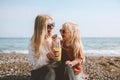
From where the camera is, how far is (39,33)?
22.3 ft

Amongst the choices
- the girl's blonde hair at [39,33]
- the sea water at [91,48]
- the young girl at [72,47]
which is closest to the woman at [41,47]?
the girl's blonde hair at [39,33]

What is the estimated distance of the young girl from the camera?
22.6ft

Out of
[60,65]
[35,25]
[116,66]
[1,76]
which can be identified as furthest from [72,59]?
[116,66]

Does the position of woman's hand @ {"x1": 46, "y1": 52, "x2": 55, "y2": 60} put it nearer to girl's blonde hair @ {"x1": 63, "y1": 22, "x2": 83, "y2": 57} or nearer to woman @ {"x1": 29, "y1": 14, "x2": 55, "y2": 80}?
woman @ {"x1": 29, "y1": 14, "x2": 55, "y2": 80}

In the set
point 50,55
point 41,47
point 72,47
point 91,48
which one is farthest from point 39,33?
point 91,48

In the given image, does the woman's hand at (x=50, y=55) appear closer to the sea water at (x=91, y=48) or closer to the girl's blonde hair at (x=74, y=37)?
the girl's blonde hair at (x=74, y=37)

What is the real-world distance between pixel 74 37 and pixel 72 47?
202 millimetres

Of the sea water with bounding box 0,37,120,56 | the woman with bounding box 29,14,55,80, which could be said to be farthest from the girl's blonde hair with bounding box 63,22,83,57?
the sea water with bounding box 0,37,120,56

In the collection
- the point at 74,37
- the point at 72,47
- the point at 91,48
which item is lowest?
the point at 91,48

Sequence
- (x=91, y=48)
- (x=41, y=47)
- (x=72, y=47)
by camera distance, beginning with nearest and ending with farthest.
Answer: (x=41, y=47) → (x=72, y=47) → (x=91, y=48)

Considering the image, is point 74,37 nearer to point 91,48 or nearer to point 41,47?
point 41,47

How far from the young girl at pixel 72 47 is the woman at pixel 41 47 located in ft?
1.00

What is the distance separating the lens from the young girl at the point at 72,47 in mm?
6887

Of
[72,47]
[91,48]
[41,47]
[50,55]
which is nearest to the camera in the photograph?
[50,55]
